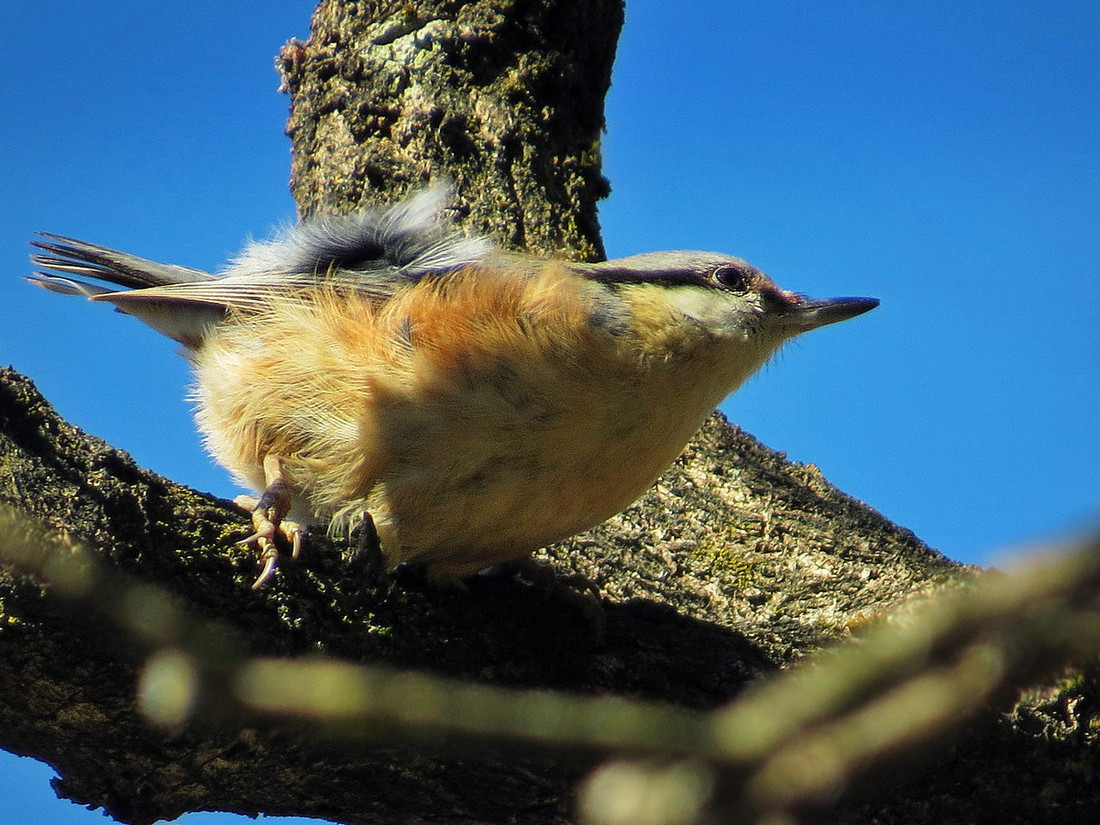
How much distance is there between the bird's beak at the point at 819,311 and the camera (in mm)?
3467

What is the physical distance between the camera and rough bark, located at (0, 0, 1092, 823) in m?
2.09

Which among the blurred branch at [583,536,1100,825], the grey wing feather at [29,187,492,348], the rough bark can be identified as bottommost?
the blurred branch at [583,536,1100,825]

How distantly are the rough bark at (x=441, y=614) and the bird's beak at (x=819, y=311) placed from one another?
0.79 meters

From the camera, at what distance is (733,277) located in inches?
137

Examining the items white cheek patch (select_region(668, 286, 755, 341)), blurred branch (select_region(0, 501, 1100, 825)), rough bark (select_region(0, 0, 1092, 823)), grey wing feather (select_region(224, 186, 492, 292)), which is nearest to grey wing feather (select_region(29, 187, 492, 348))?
grey wing feather (select_region(224, 186, 492, 292))

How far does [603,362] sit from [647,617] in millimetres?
732

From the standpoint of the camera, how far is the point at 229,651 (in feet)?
2.50

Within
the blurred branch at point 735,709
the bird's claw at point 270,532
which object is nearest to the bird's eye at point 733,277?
the bird's claw at point 270,532

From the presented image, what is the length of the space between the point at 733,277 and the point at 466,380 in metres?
1.05

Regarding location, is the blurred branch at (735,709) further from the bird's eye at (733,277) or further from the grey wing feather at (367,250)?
the bird's eye at (733,277)

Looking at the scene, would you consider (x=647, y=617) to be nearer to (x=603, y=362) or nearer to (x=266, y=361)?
(x=603, y=362)

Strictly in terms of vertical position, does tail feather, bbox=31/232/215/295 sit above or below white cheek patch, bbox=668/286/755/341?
above

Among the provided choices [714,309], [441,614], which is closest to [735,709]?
[441,614]

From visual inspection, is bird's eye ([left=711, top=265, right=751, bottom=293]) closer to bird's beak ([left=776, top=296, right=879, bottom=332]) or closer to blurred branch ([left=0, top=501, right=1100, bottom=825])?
bird's beak ([left=776, top=296, right=879, bottom=332])
